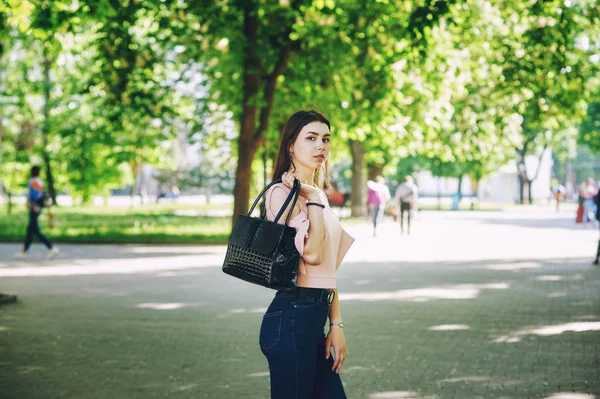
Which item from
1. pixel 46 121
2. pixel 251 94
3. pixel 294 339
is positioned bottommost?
pixel 294 339

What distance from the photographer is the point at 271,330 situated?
3.62 metres

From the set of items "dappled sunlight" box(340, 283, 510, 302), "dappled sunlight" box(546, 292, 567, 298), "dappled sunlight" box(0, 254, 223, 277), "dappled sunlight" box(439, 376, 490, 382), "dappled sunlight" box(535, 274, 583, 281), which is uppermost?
"dappled sunlight" box(439, 376, 490, 382)

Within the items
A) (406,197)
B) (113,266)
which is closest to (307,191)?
(113,266)

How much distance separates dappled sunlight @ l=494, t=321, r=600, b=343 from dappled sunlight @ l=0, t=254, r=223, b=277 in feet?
27.4

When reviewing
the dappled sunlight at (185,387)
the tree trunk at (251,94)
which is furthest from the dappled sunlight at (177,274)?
the dappled sunlight at (185,387)

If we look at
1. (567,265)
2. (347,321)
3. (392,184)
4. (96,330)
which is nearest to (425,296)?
(347,321)

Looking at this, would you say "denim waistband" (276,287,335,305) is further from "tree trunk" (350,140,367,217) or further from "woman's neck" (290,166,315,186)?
"tree trunk" (350,140,367,217)

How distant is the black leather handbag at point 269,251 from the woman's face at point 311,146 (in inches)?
6.3

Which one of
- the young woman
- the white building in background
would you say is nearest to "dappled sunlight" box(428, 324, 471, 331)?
the young woman

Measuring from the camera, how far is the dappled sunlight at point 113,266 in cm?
1611

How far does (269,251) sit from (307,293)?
0.73 feet

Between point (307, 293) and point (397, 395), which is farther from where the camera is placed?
point (397, 395)

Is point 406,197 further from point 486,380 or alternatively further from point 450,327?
point 486,380

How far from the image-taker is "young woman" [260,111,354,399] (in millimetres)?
3604
